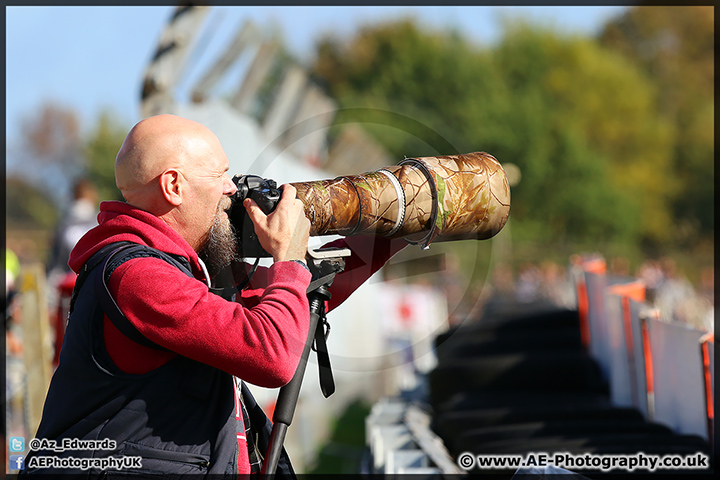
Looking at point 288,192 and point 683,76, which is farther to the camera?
point 683,76

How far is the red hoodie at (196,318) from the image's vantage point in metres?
1.81

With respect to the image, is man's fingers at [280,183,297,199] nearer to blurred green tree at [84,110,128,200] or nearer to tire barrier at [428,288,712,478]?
tire barrier at [428,288,712,478]

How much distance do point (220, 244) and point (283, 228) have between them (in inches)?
10.5

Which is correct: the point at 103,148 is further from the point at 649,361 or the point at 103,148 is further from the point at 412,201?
the point at 412,201

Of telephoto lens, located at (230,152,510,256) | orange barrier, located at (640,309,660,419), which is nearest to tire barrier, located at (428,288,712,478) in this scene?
orange barrier, located at (640,309,660,419)

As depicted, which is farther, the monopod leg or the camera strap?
the camera strap

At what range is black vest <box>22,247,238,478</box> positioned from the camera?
6.15 feet

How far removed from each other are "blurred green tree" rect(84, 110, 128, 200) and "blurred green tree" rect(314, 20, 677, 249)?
1255cm

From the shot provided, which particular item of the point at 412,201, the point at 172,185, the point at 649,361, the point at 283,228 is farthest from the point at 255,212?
the point at 649,361

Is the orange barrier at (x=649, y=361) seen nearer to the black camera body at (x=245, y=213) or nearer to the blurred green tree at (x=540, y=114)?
the black camera body at (x=245, y=213)

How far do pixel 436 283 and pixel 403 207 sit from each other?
25.0m

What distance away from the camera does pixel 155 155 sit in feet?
6.57

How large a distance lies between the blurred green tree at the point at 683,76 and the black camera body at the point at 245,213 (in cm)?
4875

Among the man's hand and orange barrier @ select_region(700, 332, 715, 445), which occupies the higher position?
the man's hand
